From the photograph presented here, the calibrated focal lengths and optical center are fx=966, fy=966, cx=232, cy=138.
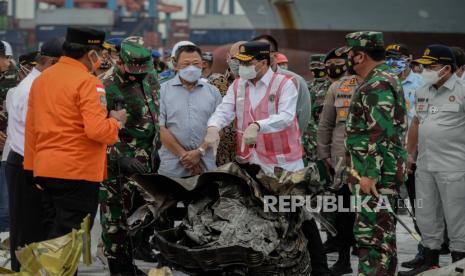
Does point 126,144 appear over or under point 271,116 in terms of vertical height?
under

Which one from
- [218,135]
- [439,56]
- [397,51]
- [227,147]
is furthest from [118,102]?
[397,51]

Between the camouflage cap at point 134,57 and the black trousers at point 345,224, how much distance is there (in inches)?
86.2

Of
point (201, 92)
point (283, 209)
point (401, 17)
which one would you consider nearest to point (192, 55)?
point (201, 92)

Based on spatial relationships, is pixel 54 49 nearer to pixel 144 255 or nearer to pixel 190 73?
pixel 190 73

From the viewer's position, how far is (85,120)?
6.19 meters

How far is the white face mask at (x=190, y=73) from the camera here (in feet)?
26.1

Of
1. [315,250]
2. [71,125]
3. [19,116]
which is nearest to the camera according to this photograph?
[71,125]

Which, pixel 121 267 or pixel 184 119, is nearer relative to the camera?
pixel 121 267

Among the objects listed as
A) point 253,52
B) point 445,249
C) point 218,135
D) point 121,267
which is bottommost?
point 445,249

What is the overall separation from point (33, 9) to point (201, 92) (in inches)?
2688

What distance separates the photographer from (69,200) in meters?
6.38

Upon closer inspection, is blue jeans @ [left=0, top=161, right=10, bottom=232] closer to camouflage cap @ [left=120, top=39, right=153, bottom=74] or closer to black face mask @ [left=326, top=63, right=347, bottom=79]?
camouflage cap @ [left=120, top=39, right=153, bottom=74]

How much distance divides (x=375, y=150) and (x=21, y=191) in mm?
2585

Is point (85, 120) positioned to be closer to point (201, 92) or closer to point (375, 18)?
point (201, 92)
